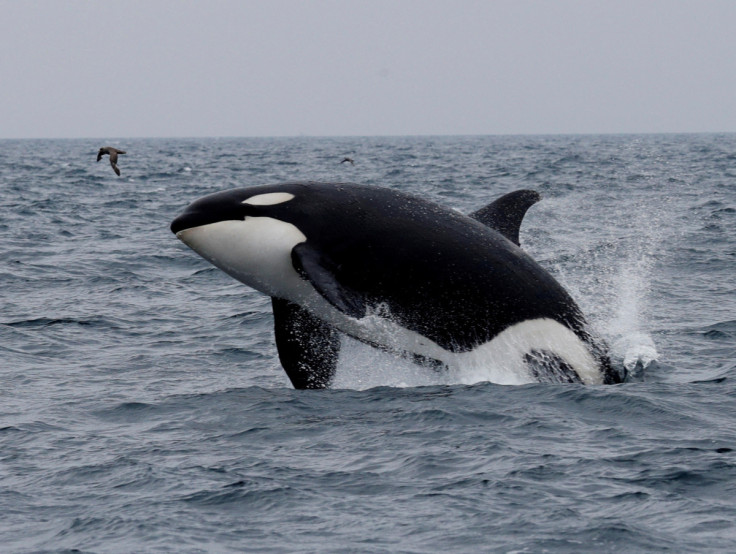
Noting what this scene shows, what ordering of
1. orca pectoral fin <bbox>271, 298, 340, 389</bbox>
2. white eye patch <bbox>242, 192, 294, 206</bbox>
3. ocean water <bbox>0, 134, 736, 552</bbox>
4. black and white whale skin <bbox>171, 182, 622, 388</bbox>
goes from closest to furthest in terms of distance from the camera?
1. ocean water <bbox>0, 134, 736, 552</bbox>
2. black and white whale skin <bbox>171, 182, 622, 388</bbox>
3. white eye patch <bbox>242, 192, 294, 206</bbox>
4. orca pectoral fin <bbox>271, 298, 340, 389</bbox>

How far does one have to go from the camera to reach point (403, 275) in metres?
8.98

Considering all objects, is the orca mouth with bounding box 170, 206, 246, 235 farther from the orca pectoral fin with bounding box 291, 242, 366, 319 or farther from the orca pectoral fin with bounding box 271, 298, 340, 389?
the orca pectoral fin with bounding box 271, 298, 340, 389

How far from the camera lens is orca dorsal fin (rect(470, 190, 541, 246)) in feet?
32.1

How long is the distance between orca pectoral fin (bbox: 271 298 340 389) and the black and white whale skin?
2 centimetres

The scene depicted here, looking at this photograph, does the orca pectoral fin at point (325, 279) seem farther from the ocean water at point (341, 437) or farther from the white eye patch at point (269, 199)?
the ocean water at point (341, 437)

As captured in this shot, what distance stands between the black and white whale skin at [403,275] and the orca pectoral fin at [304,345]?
0.06ft

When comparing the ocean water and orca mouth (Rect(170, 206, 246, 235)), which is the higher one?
orca mouth (Rect(170, 206, 246, 235))

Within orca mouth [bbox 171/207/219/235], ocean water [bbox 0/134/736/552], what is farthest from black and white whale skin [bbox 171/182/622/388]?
ocean water [bbox 0/134/736/552]

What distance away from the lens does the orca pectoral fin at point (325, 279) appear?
8.45 meters

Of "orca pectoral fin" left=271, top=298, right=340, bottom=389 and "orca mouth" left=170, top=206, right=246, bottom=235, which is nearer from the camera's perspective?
"orca mouth" left=170, top=206, right=246, bottom=235

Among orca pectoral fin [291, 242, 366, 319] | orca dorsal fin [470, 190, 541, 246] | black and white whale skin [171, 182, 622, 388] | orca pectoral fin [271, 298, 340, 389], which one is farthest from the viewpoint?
orca dorsal fin [470, 190, 541, 246]

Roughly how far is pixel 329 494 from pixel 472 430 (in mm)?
1758

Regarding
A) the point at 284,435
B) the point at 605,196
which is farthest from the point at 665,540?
the point at 605,196

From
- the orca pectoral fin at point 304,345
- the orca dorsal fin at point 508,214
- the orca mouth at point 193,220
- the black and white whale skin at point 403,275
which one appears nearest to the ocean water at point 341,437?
the orca pectoral fin at point 304,345
